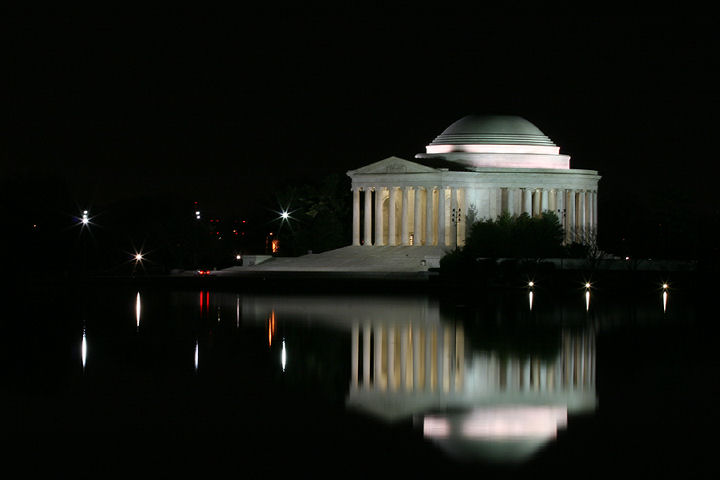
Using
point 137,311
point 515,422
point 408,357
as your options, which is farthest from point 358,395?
point 137,311

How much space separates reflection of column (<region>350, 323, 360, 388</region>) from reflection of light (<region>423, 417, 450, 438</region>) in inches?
228

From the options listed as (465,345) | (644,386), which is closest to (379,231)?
(465,345)

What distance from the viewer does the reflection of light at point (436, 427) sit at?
28.7 m

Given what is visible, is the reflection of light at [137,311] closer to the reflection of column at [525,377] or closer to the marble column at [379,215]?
the reflection of column at [525,377]

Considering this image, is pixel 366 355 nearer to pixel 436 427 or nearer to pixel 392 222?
pixel 436 427

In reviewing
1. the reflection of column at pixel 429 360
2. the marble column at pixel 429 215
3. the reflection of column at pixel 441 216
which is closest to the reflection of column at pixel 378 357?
the reflection of column at pixel 429 360

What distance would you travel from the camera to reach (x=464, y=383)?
1460 inches

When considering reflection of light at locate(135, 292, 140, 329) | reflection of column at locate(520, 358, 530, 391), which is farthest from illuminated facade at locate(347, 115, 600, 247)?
reflection of column at locate(520, 358, 530, 391)

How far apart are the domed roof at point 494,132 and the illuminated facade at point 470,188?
87 mm

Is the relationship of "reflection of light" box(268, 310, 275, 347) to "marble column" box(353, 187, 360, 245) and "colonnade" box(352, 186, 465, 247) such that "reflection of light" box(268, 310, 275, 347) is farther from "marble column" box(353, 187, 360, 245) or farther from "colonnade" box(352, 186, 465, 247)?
"marble column" box(353, 187, 360, 245)

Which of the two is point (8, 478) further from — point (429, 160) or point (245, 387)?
point (429, 160)

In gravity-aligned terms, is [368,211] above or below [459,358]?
above

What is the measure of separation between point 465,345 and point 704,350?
6.88 meters

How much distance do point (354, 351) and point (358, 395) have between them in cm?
1066
